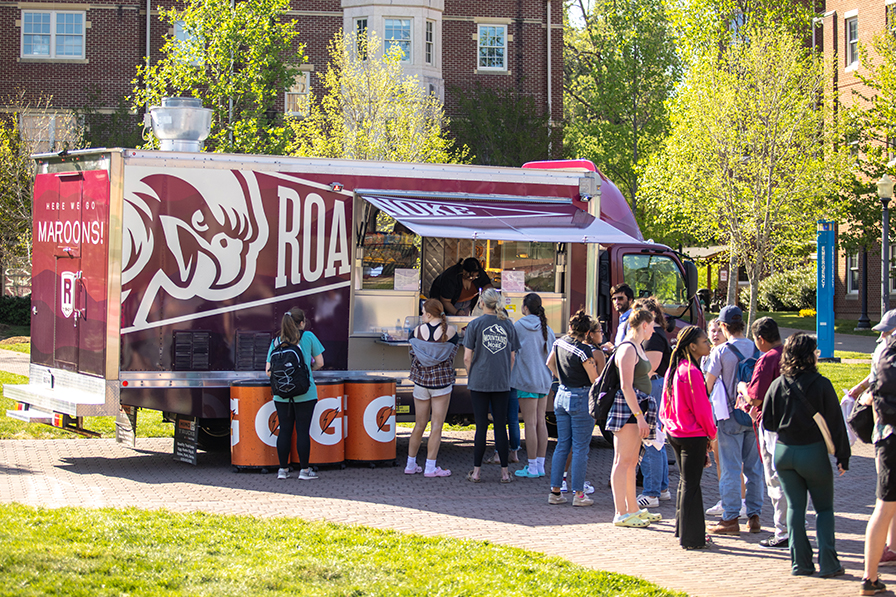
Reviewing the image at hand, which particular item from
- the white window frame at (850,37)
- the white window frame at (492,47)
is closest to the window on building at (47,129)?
the white window frame at (492,47)

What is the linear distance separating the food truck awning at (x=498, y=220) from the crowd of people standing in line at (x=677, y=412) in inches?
31.4

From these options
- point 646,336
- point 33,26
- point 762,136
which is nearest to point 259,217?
point 646,336

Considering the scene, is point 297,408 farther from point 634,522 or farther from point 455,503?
point 634,522

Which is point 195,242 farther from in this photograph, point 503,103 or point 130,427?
point 503,103

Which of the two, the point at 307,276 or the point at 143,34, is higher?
the point at 143,34

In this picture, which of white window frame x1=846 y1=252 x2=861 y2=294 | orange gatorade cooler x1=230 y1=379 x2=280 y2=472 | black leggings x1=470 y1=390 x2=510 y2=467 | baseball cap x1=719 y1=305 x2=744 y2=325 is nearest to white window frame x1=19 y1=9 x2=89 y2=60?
orange gatorade cooler x1=230 y1=379 x2=280 y2=472

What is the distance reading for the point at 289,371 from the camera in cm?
889

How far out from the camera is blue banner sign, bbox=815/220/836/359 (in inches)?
744

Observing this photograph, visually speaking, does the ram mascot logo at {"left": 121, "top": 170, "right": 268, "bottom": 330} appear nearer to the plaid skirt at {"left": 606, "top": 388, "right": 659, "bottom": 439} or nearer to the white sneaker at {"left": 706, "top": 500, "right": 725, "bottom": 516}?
the plaid skirt at {"left": 606, "top": 388, "right": 659, "bottom": 439}

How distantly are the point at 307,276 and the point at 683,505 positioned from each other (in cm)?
475

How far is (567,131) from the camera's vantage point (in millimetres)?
39875

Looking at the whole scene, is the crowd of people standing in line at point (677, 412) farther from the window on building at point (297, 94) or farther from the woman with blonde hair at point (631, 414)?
the window on building at point (297, 94)

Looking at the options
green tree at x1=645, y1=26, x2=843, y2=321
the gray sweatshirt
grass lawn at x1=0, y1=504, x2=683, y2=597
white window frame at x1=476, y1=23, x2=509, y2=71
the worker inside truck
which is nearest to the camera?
grass lawn at x1=0, y1=504, x2=683, y2=597

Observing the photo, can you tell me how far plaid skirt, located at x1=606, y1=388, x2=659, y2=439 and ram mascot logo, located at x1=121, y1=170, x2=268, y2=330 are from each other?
4.23 meters
